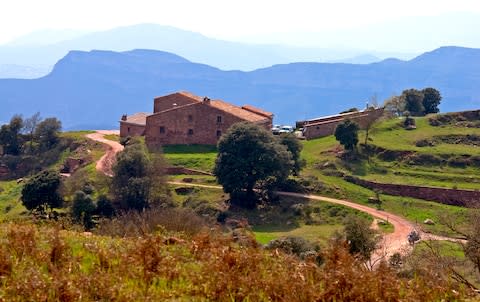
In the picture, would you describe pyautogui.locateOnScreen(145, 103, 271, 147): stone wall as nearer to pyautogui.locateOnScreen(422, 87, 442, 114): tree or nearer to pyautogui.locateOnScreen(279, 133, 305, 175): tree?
pyautogui.locateOnScreen(279, 133, 305, 175): tree

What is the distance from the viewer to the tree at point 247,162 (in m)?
40.6

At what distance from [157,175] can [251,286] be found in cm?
3406

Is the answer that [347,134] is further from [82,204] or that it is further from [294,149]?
[82,204]

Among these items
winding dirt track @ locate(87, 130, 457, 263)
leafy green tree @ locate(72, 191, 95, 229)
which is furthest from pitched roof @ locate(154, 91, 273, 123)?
leafy green tree @ locate(72, 191, 95, 229)

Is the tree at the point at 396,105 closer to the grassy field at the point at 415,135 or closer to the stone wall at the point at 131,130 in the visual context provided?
the grassy field at the point at 415,135

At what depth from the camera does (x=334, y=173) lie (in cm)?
4569


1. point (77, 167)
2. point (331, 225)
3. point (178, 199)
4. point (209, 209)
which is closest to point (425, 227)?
point (331, 225)

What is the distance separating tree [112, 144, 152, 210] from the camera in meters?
39.1

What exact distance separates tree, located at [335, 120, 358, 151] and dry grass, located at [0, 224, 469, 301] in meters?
38.5

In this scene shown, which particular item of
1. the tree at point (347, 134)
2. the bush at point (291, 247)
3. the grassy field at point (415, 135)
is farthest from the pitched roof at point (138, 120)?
the bush at point (291, 247)

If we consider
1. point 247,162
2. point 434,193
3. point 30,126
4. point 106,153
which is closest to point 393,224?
point 434,193

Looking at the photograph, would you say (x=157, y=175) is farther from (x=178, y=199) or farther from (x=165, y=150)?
(x=165, y=150)

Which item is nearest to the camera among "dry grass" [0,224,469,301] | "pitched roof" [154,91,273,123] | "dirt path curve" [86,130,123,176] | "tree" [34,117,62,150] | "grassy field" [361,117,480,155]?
"dry grass" [0,224,469,301]

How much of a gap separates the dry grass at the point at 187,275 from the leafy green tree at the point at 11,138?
52.3 meters
